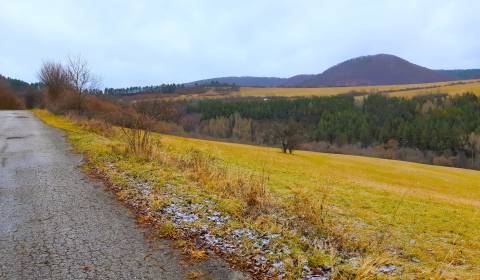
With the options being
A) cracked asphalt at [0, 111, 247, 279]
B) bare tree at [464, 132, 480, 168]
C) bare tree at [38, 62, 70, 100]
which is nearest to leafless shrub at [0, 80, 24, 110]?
bare tree at [38, 62, 70, 100]

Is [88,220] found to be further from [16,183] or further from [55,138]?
[55,138]

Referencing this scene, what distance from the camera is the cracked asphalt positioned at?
17.0 ft

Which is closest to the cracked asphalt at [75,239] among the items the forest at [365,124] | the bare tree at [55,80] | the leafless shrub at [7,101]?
the bare tree at [55,80]

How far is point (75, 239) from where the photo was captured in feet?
20.6

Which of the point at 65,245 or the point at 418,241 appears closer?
the point at 65,245

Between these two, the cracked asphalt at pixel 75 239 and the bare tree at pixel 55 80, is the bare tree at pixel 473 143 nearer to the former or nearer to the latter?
the bare tree at pixel 55 80

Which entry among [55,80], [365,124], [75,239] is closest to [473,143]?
[365,124]

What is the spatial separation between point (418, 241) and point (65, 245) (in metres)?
6.95

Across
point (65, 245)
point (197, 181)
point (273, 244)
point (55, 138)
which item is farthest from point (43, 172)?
point (55, 138)

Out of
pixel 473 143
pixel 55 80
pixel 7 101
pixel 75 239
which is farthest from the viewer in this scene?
pixel 473 143

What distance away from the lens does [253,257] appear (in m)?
5.71

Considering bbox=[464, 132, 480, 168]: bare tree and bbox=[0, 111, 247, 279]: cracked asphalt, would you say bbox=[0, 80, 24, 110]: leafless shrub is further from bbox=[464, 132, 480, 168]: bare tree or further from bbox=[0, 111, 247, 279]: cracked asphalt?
bbox=[464, 132, 480, 168]: bare tree

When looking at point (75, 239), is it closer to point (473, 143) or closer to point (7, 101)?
point (7, 101)

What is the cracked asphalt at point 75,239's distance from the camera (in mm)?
5188
